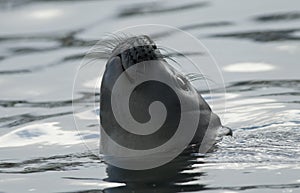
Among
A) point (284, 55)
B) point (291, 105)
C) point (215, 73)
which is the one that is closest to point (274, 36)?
point (284, 55)

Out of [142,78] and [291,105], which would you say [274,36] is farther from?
[142,78]

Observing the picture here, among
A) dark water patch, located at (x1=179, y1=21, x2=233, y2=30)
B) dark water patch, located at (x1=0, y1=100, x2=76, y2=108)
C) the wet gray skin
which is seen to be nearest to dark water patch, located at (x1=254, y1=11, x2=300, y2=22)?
dark water patch, located at (x1=179, y1=21, x2=233, y2=30)

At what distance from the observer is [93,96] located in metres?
8.98

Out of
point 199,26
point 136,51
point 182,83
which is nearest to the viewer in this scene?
point 136,51

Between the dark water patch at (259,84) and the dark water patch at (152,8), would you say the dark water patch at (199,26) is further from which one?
the dark water patch at (259,84)

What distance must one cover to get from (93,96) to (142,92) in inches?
97.6

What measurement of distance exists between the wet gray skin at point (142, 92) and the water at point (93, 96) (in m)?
0.22

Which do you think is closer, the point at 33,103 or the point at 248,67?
the point at 33,103

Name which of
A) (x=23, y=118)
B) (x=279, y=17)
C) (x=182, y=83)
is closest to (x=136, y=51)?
(x=182, y=83)

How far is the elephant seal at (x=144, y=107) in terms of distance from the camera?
6.54 m

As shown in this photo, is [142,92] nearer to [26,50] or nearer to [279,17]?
[26,50]

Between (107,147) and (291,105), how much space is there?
187 centimetres

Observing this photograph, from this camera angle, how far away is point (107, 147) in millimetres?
6875

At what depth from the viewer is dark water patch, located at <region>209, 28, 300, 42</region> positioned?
1034 centimetres
